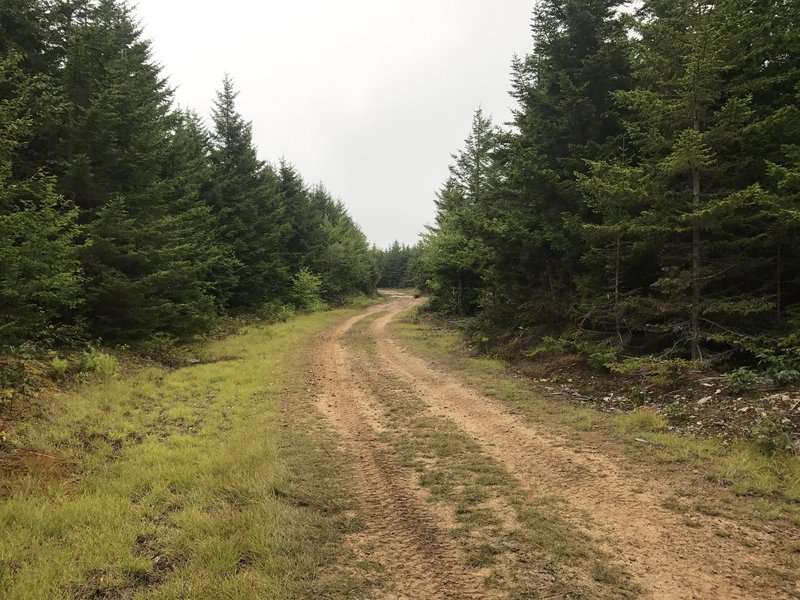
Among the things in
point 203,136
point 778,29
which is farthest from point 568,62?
point 203,136

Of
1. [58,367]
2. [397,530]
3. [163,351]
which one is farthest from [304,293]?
[397,530]

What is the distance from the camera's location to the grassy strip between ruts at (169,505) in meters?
3.77

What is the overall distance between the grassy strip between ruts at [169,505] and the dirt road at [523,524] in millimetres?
554

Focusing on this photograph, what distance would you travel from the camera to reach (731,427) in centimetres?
668

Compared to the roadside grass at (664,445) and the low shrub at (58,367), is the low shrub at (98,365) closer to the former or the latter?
the low shrub at (58,367)

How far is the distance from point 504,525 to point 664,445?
3.49 metres

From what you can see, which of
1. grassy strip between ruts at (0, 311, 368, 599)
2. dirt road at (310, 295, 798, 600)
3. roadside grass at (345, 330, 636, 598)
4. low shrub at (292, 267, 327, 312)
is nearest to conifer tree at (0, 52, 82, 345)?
grassy strip between ruts at (0, 311, 368, 599)

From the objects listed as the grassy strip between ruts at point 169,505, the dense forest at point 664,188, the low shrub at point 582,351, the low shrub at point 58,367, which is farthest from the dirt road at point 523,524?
the low shrub at point 58,367

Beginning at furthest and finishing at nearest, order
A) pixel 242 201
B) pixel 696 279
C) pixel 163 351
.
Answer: pixel 242 201 < pixel 163 351 < pixel 696 279

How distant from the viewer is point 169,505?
16.9 ft

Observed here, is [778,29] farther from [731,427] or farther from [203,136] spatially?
[203,136]

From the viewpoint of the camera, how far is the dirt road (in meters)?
3.64

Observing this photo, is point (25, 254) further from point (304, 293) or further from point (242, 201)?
point (304, 293)

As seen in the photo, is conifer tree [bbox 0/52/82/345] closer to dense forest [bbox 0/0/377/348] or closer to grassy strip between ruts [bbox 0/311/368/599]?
dense forest [bbox 0/0/377/348]
